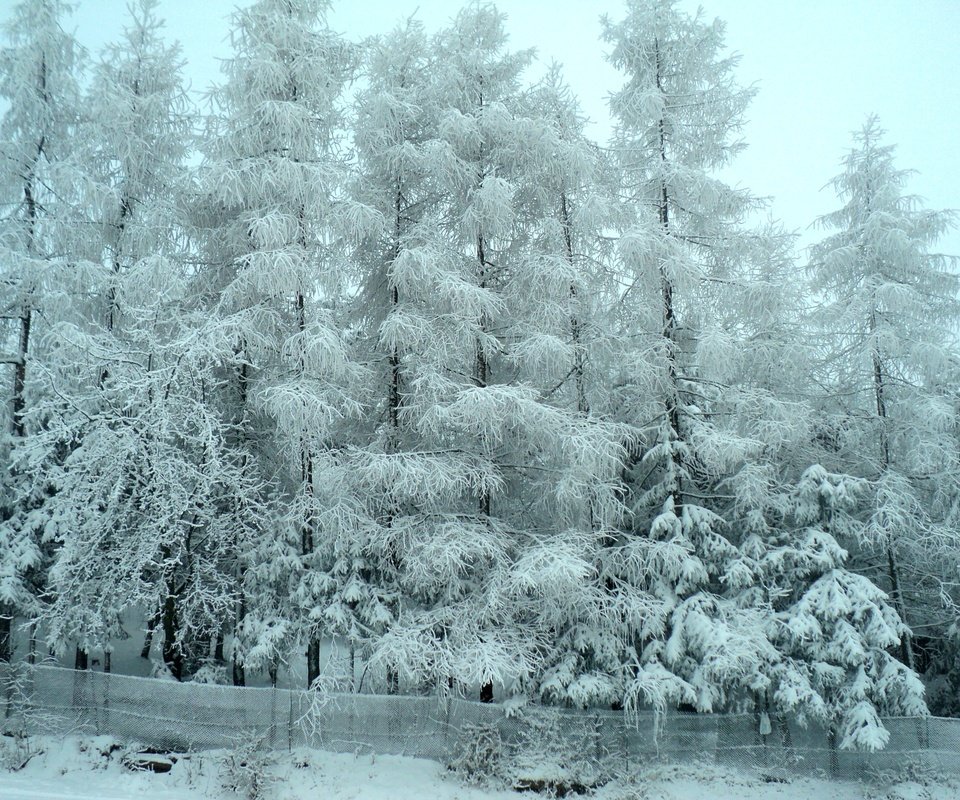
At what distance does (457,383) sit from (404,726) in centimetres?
535

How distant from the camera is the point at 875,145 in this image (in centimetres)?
1378

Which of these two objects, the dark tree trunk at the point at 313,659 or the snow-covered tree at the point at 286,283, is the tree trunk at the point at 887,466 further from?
the dark tree trunk at the point at 313,659

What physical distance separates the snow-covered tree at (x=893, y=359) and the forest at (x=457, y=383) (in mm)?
88

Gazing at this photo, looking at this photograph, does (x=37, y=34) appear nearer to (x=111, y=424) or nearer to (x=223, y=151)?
(x=223, y=151)

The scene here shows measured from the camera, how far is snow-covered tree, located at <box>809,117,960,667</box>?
11938 mm

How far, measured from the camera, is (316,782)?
31.0ft

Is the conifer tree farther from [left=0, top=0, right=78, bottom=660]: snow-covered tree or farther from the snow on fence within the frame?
[left=0, top=0, right=78, bottom=660]: snow-covered tree

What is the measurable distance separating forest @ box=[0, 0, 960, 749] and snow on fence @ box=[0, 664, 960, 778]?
1.73ft

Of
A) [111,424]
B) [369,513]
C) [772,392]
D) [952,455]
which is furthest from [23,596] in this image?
[952,455]

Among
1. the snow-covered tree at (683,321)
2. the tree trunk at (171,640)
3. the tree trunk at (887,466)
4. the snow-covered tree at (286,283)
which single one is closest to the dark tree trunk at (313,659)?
the snow-covered tree at (286,283)

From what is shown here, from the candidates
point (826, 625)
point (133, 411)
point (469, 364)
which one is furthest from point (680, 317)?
point (133, 411)

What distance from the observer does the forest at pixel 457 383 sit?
9906 mm

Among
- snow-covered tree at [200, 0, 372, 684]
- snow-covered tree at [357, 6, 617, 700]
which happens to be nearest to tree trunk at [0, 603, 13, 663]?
snow-covered tree at [200, 0, 372, 684]

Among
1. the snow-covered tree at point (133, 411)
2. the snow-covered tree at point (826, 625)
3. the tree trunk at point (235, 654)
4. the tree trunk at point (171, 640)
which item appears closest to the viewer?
the snow-covered tree at point (826, 625)
